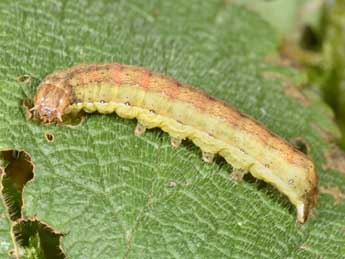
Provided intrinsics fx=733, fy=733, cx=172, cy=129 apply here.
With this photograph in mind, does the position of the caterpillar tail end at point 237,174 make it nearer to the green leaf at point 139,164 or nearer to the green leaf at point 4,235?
the green leaf at point 139,164

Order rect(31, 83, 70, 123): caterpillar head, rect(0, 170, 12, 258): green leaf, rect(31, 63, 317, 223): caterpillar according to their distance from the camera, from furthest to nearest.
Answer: rect(31, 63, 317, 223): caterpillar, rect(31, 83, 70, 123): caterpillar head, rect(0, 170, 12, 258): green leaf

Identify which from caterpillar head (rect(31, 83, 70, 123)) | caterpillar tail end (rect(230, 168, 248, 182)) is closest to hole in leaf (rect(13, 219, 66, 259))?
caterpillar head (rect(31, 83, 70, 123))

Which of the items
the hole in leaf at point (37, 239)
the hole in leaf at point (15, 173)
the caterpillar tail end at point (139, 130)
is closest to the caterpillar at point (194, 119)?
the caterpillar tail end at point (139, 130)

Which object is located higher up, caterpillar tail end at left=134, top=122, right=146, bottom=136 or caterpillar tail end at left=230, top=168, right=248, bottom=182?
caterpillar tail end at left=134, top=122, right=146, bottom=136

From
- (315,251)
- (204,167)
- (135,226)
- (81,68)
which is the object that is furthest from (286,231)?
(81,68)

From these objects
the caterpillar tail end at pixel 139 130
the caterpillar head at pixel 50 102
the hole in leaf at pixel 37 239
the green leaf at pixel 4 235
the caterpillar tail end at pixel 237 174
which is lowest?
the hole in leaf at pixel 37 239

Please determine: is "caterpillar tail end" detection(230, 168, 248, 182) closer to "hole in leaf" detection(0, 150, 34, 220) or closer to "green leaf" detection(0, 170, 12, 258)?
"hole in leaf" detection(0, 150, 34, 220)
